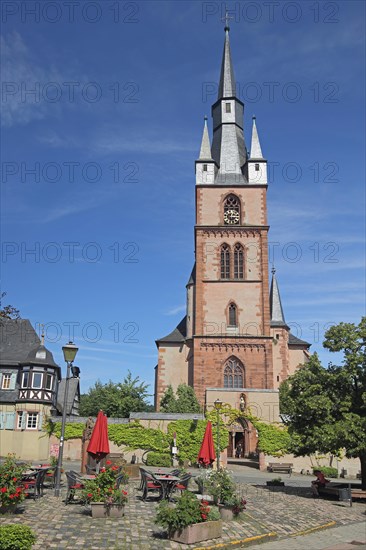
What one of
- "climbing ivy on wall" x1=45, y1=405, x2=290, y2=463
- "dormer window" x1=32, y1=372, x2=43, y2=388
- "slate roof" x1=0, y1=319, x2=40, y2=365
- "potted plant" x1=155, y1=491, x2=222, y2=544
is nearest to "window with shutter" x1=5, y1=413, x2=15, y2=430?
"dormer window" x1=32, y1=372, x2=43, y2=388

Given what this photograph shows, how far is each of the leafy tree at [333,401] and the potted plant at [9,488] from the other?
424 inches

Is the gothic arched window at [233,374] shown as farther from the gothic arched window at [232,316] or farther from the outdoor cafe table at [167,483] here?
the outdoor cafe table at [167,483]

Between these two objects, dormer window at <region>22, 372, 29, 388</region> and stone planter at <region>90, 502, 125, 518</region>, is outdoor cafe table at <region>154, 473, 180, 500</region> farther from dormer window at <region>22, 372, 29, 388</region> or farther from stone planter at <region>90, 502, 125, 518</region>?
dormer window at <region>22, 372, 29, 388</region>

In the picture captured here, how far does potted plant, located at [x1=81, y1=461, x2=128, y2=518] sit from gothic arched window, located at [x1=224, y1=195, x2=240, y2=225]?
1436 inches

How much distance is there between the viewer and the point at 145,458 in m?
32.2

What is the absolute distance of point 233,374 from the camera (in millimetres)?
41344

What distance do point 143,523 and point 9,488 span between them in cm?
312

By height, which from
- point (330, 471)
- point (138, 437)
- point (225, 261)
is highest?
point (225, 261)

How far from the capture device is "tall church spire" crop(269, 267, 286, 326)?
50.7 m

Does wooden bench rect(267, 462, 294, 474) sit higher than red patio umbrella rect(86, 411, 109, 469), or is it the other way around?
red patio umbrella rect(86, 411, 109, 469)

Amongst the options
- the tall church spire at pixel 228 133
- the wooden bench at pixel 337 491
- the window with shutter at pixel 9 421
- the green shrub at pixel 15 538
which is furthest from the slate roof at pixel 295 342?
the green shrub at pixel 15 538

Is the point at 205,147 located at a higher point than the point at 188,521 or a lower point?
higher

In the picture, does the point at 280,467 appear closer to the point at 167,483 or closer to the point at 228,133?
the point at 167,483

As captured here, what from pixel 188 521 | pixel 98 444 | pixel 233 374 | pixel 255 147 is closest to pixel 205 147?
pixel 255 147
